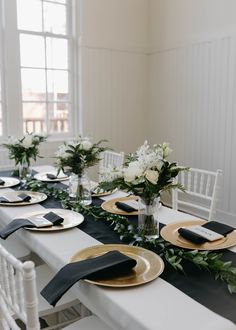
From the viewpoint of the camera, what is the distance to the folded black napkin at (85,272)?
1.10m

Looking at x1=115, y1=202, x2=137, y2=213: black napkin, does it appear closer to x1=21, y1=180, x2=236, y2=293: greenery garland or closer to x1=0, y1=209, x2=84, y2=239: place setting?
x1=21, y1=180, x2=236, y2=293: greenery garland

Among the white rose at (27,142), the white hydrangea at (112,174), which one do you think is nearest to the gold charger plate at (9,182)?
the white rose at (27,142)

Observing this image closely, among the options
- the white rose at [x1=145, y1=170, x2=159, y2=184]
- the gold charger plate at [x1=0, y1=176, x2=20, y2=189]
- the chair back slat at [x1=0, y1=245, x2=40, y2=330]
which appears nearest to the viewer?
the chair back slat at [x1=0, y1=245, x2=40, y2=330]

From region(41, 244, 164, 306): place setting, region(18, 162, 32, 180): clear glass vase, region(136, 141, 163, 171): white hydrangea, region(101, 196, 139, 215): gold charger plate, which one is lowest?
region(41, 244, 164, 306): place setting

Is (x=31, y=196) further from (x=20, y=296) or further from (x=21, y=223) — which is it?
(x=20, y=296)

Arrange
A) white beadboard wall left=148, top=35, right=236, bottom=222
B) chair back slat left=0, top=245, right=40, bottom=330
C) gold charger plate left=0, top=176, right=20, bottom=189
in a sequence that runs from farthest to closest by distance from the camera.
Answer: white beadboard wall left=148, top=35, right=236, bottom=222 < gold charger plate left=0, top=176, right=20, bottom=189 < chair back slat left=0, top=245, right=40, bottom=330

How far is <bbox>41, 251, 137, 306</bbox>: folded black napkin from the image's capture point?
43.3 inches

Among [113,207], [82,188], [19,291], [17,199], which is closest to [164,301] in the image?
[19,291]

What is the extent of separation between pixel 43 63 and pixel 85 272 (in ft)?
10.9

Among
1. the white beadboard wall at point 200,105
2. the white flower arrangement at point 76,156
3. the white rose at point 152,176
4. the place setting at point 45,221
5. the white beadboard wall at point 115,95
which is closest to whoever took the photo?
the white rose at point 152,176

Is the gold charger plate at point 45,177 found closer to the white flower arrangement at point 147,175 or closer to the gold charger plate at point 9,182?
the gold charger plate at point 9,182

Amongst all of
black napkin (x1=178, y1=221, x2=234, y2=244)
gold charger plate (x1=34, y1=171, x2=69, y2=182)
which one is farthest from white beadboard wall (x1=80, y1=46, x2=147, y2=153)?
black napkin (x1=178, y1=221, x2=234, y2=244)

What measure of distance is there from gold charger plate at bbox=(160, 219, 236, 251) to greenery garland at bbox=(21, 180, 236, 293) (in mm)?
27

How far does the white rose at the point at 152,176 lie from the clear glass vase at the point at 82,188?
717 millimetres
